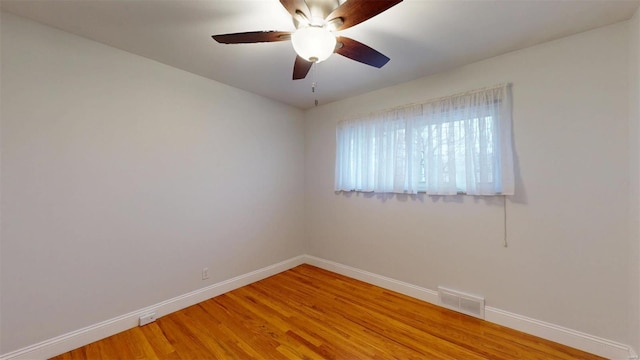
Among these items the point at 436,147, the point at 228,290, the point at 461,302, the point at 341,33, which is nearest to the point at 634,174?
the point at 436,147

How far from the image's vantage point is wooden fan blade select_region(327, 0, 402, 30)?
4.13 ft

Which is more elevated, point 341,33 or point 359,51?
point 341,33

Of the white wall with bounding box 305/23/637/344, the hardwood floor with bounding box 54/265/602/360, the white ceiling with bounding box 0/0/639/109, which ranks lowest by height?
the hardwood floor with bounding box 54/265/602/360

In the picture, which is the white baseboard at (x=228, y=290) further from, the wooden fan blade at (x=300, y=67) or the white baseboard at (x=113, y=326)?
the wooden fan blade at (x=300, y=67)

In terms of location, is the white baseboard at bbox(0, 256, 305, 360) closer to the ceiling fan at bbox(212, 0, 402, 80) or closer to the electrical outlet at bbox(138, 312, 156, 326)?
the electrical outlet at bbox(138, 312, 156, 326)

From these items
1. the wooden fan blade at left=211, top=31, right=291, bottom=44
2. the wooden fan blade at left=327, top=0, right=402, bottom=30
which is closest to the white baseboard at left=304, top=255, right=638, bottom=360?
the wooden fan blade at left=327, top=0, right=402, bottom=30

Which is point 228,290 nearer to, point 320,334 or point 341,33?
point 320,334

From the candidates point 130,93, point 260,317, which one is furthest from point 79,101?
point 260,317

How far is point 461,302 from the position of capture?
2416 mm

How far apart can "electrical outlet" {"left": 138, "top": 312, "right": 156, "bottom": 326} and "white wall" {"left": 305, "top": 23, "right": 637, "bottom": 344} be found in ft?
8.46

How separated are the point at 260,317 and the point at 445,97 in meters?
2.82

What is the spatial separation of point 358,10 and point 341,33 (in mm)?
707

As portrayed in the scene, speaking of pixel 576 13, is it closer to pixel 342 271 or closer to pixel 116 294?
pixel 342 271

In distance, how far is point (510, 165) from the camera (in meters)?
2.16
